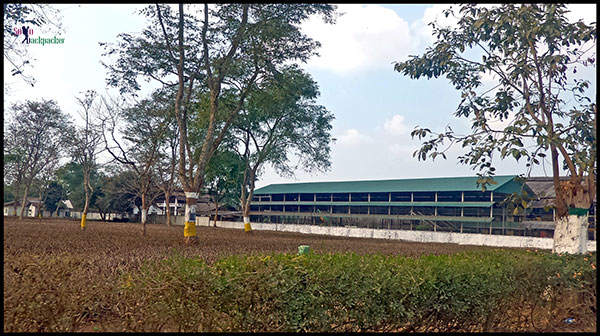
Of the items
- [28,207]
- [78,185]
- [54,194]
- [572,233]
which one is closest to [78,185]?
[78,185]

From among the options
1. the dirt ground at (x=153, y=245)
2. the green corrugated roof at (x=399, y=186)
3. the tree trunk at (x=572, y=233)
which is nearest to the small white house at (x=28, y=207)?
the green corrugated roof at (x=399, y=186)

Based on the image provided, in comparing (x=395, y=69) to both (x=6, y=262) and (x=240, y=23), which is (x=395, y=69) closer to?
(x=6, y=262)

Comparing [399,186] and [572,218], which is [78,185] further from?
[572,218]

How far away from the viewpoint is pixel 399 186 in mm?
47938

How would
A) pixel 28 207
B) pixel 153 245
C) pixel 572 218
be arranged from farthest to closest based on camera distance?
pixel 28 207 → pixel 153 245 → pixel 572 218

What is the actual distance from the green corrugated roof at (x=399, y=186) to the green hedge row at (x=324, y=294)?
31480 millimetres

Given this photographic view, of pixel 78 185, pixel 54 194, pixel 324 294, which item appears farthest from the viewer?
pixel 54 194

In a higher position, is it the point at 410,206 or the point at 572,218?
the point at 410,206

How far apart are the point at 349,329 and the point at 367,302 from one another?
1.14 feet

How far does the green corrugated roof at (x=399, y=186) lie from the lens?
4167 centimetres

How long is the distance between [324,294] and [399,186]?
43471 mm

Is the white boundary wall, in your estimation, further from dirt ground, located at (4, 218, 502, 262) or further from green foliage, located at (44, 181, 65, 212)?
green foliage, located at (44, 181, 65, 212)

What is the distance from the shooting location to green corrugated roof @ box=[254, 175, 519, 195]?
137ft

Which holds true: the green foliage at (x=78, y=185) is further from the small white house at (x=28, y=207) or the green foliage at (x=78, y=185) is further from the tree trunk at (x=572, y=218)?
the tree trunk at (x=572, y=218)
